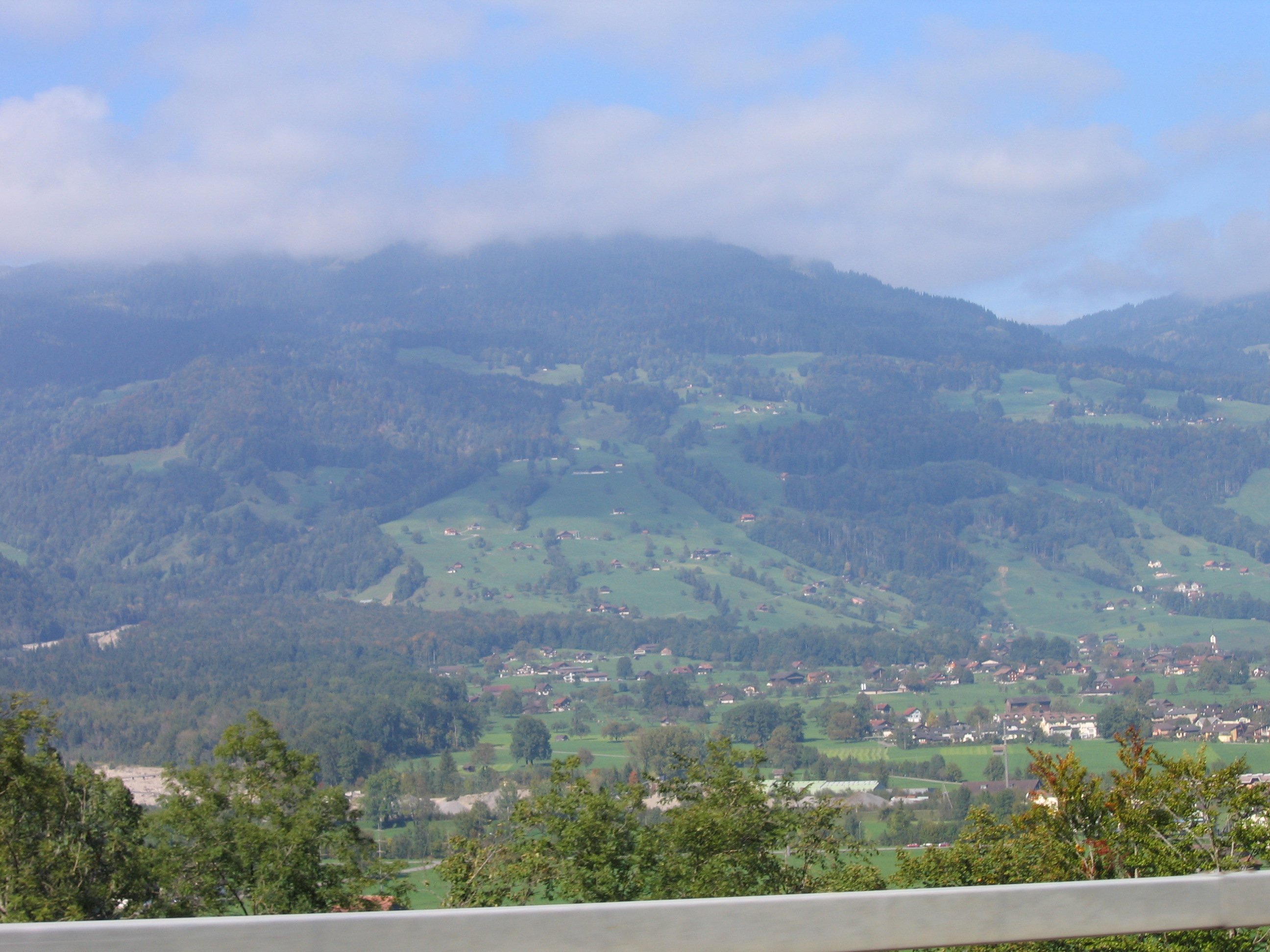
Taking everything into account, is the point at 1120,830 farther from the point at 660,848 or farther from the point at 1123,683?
the point at 1123,683

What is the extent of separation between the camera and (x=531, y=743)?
249 ft

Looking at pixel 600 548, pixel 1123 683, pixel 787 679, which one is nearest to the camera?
pixel 1123 683

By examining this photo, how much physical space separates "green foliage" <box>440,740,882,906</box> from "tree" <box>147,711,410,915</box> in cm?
162

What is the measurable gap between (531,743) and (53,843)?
64.5 metres

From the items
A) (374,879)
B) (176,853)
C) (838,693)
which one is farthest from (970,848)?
(838,693)

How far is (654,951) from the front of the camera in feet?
10.2

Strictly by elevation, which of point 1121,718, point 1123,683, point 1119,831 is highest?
point 1119,831

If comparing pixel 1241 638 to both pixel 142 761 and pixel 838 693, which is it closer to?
pixel 838 693

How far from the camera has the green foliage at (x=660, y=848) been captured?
11320 mm

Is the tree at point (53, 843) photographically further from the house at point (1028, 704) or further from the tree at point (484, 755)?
the house at point (1028, 704)

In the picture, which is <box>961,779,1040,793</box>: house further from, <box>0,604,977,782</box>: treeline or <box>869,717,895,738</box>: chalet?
<box>0,604,977,782</box>: treeline

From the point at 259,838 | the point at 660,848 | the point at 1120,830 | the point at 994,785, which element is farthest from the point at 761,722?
the point at 1120,830

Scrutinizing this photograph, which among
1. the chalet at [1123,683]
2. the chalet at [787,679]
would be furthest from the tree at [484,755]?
the chalet at [1123,683]

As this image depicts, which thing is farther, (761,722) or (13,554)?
(13,554)
